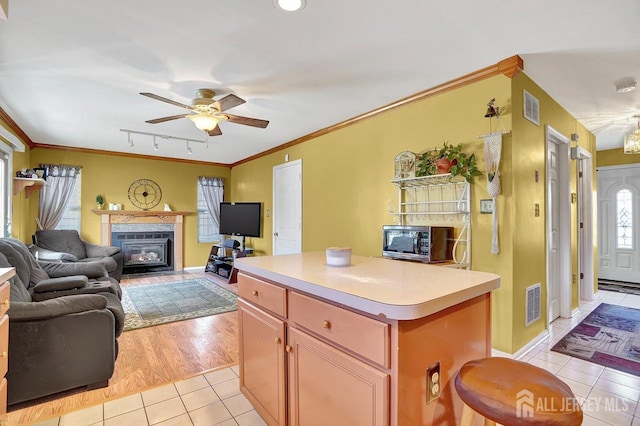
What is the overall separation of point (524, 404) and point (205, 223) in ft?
22.7

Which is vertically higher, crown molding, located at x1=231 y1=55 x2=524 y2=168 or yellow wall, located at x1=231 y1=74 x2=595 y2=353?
crown molding, located at x1=231 y1=55 x2=524 y2=168

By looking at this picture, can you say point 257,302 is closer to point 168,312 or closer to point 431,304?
point 431,304

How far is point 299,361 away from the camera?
1445 mm

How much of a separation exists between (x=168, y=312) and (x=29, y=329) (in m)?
1.99

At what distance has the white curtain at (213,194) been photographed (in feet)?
23.2

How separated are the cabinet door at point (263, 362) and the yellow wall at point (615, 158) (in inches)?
265

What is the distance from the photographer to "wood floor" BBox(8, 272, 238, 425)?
6.74 ft

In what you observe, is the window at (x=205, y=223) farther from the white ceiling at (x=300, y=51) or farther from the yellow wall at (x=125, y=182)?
the white ceiling at (x=300, y=51)

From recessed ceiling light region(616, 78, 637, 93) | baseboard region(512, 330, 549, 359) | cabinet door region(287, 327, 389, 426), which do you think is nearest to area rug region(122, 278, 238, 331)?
cabinet door region(287, 327, 389, 426)

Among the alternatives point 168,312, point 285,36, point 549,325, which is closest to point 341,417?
point 285,36

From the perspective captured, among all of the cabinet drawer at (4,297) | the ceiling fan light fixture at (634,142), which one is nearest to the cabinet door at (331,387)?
the cabinet drawer at (4,297)

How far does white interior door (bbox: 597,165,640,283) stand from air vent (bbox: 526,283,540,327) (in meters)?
4.06

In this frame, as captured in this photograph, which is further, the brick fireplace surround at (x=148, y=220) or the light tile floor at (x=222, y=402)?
the brick fireplace surround at (x=148, y=220)

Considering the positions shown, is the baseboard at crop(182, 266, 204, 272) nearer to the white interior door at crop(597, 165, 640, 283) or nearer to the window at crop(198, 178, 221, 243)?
the window at crop(198, 178, 221, 243)
